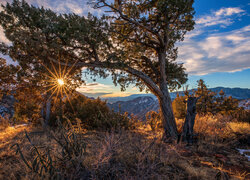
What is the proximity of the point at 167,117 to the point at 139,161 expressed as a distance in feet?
16.8

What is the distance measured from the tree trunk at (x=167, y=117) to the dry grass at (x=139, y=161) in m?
1.23

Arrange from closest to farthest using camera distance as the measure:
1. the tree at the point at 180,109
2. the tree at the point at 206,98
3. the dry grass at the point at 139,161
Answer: the dry grass at the point at 139,161 < the tree at the point at 180,109 < the tree at the point at 206,98

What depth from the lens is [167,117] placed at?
6.95 meters

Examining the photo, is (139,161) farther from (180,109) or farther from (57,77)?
(180,109)

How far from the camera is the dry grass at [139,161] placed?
219cm

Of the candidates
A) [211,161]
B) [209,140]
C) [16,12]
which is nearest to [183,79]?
[209,140]

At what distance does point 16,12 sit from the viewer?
6.04 meters

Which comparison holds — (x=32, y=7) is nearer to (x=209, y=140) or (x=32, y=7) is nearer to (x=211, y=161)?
(x=211, y=161)

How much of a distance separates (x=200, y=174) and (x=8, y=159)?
15.9 feet

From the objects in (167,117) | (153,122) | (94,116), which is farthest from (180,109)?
(94,116)

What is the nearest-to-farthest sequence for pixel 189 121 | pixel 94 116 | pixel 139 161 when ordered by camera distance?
1. pixel 139 161
2. pixel 189 121
3. pixel 94 116

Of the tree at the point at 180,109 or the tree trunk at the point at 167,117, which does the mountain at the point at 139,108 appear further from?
the tree at the point at 180,109

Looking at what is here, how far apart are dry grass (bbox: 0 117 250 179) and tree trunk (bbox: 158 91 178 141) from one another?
4.05 ft

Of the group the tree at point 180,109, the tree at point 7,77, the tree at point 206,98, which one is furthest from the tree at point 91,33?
the tree at point 206,98
